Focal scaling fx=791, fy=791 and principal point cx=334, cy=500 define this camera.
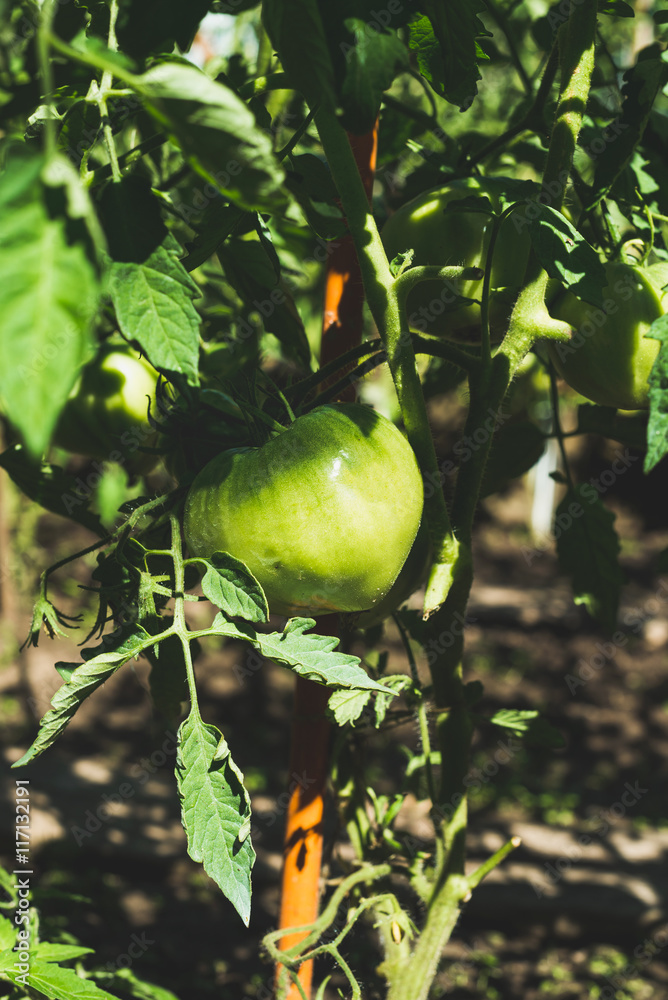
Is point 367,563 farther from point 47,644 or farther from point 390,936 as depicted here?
point 47,644

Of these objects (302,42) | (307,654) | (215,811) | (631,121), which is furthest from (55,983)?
(631,121)

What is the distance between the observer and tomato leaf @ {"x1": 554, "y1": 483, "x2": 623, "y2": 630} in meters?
0.89

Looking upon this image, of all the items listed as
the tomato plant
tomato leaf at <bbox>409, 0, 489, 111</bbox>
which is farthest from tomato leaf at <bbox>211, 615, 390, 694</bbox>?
tomato leaf at <bbox>409, 0, 489, 111</bbox>

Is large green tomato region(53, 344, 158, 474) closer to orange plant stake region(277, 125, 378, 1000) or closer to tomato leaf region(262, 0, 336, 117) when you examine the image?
orange plant stake region(277, 125, 378, 1000)

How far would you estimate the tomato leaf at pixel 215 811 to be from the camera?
20.4 inches

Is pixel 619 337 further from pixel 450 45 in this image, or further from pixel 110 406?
pixel 110 406

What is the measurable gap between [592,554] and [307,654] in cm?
47

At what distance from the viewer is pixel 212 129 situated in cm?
34

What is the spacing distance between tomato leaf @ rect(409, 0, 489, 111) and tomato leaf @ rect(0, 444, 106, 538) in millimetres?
463

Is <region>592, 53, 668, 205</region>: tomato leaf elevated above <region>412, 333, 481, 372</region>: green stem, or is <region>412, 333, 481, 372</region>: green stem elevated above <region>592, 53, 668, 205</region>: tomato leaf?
<region>592, 53, 668, 205</region>: tomato leaf

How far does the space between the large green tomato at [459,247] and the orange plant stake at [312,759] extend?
99 millimetres

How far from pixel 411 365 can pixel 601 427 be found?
38cm

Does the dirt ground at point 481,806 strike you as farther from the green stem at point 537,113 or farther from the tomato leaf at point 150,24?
the green stem at point 537,113

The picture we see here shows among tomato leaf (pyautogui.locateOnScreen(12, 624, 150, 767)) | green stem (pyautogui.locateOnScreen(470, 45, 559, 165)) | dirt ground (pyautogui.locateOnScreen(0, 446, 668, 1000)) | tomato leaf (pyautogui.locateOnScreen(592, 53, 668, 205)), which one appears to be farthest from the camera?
dirt ground (pyautogui.locateOnScreen(0, 446, 668, 1000))
